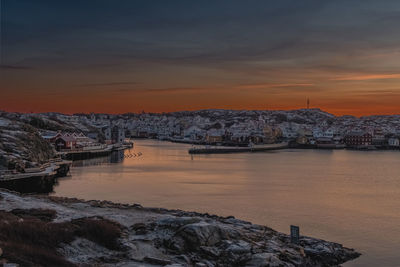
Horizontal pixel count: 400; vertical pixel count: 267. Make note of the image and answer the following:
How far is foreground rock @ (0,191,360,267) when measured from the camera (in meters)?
9.60

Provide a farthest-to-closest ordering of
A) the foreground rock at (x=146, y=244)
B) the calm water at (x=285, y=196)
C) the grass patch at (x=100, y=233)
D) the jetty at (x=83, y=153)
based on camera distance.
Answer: the jetty at (x=83, y=153), the calm water at (x=285, y=196), the grass patch at (x=100, y=233), the foreground rock at (x=146, y=244)

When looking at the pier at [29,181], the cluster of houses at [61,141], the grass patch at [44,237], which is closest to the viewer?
the grass patch at [44,237]

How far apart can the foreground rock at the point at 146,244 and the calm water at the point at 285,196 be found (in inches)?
99.0

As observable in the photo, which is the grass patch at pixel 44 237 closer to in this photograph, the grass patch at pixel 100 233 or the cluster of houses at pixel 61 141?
the grass patch at pixel 100 233

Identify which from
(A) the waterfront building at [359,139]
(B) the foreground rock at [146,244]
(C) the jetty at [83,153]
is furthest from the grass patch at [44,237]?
(A) the waterfront building at [359,139]

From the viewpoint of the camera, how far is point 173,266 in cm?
966

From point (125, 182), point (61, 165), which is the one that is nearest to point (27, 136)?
point (61, 165)

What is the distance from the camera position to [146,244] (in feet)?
36.5

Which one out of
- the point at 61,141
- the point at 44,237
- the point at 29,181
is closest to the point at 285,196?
the point at 29,181

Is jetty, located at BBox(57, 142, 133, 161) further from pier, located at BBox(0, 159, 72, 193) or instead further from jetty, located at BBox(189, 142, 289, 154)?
pier, located at BBox(0, 159, 72, 193)

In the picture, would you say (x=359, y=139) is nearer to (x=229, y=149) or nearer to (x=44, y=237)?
(x=229, y=149)

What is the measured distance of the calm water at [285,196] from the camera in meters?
16.9

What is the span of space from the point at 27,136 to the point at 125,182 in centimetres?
1288

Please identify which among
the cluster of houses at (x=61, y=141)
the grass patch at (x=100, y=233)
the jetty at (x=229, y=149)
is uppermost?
the cluster of houses at (x=61, y=141)
